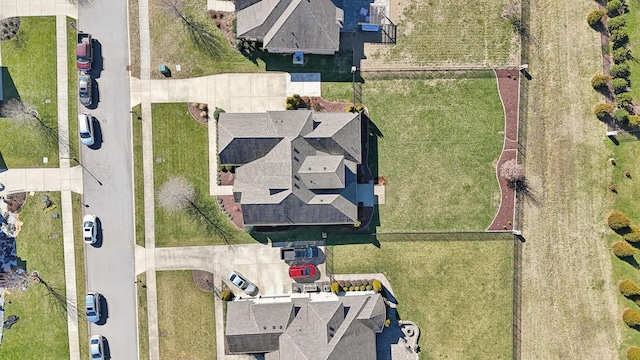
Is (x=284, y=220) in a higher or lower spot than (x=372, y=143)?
lower

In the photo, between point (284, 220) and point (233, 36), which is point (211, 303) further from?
point (233, 36)

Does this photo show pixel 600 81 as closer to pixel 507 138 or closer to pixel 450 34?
pixel 507 138

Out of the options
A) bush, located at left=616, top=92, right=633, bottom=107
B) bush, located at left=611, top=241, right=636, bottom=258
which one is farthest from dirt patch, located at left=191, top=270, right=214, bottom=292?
bush, located at left=616, top=92, right=633, bottom=107

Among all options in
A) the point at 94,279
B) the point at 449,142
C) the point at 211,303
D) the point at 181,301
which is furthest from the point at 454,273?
the point at 94,279

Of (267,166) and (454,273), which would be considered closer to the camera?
(267,166)

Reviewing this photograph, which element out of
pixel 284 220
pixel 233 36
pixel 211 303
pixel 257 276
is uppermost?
pixel 233 36

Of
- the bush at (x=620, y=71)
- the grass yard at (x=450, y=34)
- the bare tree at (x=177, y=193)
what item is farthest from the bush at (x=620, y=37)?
the bare tree at (x=177, y=193)

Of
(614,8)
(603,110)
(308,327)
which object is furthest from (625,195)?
(308,327)
